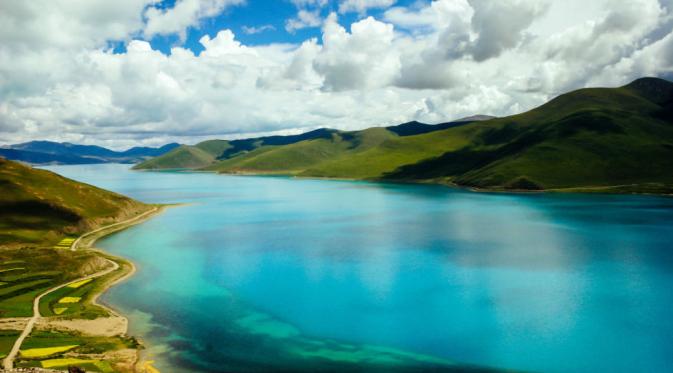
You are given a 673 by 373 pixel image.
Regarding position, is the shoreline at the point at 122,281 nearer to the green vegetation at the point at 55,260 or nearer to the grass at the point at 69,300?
the green vegetation at the point at 55,260

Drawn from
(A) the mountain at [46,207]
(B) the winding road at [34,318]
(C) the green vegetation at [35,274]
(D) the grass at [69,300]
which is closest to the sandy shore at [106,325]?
(B) the winding road at [34,318]

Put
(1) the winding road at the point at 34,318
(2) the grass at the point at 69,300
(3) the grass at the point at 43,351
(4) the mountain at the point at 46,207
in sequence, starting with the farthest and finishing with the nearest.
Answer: (4) the mountain at the point at 46,207, (2) the grass at the point at 69,300, (3) the grass at the point at 43,351, (1) the winding road at the point at 34,318

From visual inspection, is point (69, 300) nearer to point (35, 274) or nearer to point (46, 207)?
point (35, 274)

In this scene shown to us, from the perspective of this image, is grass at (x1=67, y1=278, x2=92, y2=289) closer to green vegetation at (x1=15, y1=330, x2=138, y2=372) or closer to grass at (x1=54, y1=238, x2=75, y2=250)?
green vegetation at (x1=15, y1=330, x2=138, y2=372)

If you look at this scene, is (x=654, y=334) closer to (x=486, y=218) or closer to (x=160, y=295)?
(x=160, y=295)

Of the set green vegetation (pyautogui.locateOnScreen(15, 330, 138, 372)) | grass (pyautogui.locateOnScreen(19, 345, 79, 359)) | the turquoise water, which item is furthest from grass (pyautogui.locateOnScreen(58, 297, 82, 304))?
grass (pyautogui.locateOnScreen(19, 345, 79, 359))

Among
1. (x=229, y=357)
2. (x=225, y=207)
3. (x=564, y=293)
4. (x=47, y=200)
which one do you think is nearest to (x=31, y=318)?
(x=229, y=357)

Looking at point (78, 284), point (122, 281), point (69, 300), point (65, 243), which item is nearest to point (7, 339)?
point (69, 300)
